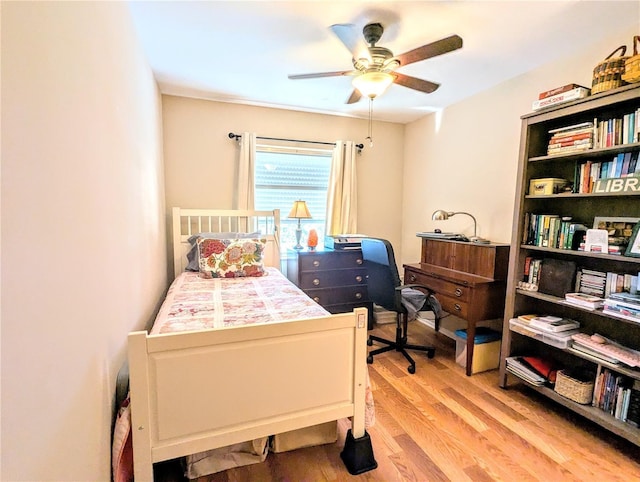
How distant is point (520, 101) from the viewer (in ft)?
8.25

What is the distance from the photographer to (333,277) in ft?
10.6

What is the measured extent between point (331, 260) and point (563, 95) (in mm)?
2163

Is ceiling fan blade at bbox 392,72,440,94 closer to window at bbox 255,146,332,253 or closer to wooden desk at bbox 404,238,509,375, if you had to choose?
wooden desk at bbox 404,238,509,375

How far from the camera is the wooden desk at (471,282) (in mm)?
2414

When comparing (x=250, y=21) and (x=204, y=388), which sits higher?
(x=250, y=21)

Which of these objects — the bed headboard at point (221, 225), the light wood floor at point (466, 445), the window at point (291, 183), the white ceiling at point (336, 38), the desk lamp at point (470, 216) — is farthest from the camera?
the window at point (291, 183)

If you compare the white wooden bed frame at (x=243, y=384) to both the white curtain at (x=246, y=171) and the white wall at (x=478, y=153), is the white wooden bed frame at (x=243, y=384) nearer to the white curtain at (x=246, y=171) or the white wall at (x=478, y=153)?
the white wall at (x=478, y=153)

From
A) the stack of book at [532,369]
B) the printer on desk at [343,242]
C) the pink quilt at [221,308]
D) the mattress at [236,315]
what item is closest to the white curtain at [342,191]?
the printer on desk at [343,242]

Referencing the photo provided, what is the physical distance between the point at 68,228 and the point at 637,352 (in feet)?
8.58

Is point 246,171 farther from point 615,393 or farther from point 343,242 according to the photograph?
point 615,393

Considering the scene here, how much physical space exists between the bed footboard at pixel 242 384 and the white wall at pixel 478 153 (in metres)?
2.00

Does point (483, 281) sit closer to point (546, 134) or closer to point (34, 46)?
point (546, 134)

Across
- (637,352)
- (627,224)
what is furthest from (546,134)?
(637,352)

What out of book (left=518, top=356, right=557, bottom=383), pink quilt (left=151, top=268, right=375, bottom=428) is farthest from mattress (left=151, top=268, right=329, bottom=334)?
book (left=518, top=356, right=557, bottom=383)
